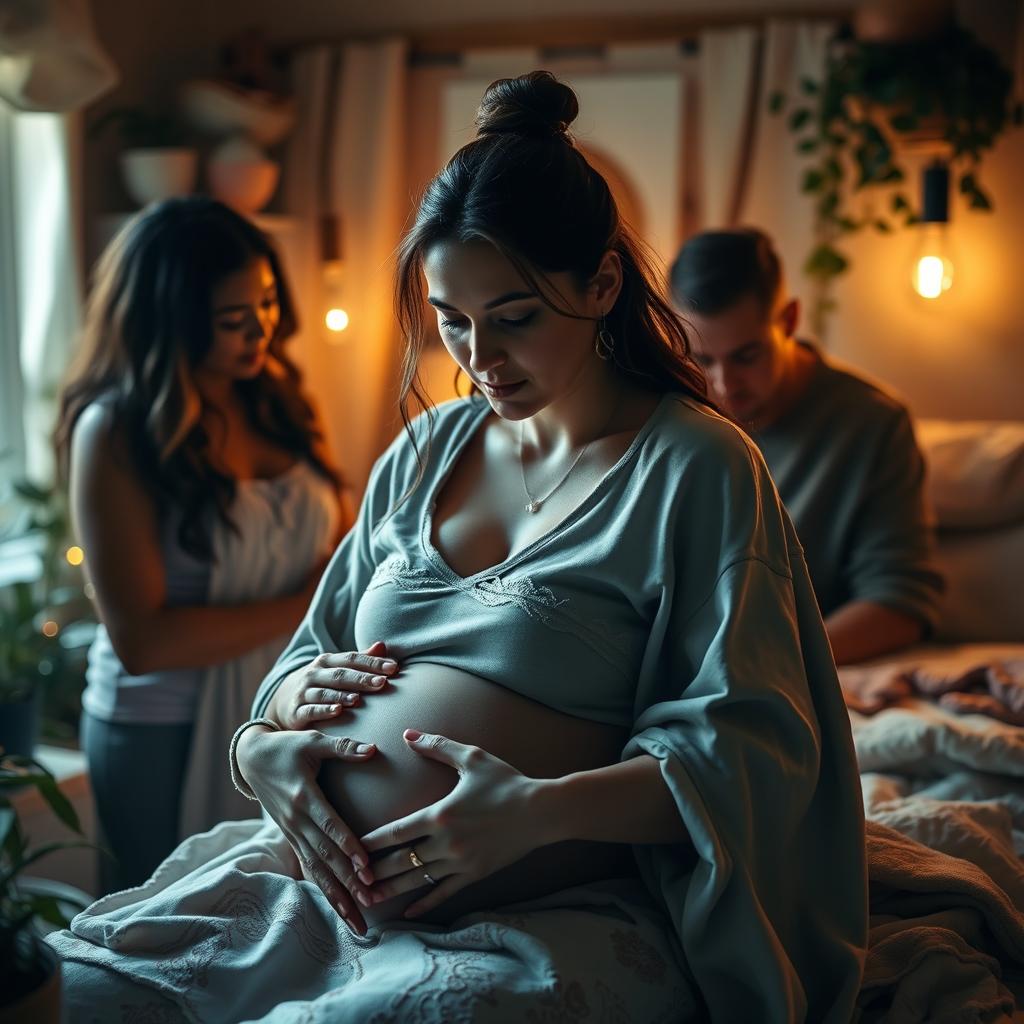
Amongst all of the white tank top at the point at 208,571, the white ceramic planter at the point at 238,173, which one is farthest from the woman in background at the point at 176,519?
the white ceramic planter at the point at 238,173

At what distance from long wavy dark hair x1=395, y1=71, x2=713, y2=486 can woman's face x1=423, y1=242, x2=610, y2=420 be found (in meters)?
0.01

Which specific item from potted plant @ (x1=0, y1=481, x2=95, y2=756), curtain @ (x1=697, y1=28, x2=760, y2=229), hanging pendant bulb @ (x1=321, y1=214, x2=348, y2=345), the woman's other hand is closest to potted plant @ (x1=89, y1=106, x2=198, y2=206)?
→ hanging pendant bulb @ (x1=321, y1=214, x2=348, y2=345)

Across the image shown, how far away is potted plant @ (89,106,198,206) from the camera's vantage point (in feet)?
9.43

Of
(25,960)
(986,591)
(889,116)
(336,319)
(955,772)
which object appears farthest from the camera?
(336,319)

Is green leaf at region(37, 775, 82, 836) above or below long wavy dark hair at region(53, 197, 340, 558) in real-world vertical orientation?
below

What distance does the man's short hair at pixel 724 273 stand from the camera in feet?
6.68

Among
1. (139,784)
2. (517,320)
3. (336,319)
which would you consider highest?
(517,320)

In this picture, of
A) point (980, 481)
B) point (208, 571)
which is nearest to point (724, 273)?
point (980, 481)

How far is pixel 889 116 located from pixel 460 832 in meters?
2.03

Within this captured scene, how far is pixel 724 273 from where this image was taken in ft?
6.72

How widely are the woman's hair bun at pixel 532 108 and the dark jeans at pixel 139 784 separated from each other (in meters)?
1.17

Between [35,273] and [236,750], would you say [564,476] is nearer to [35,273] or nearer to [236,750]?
[236,750]

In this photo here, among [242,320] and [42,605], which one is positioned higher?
[242,320]

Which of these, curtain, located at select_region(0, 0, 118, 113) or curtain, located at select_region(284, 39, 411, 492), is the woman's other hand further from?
A: curtain, located at select_region(284, 39, 411, 492)
